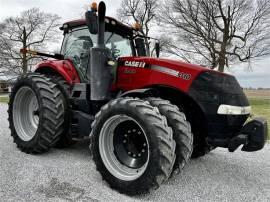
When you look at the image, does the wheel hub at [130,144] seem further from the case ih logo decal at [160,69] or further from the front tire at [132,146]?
the case ih logo decal at [160,69]

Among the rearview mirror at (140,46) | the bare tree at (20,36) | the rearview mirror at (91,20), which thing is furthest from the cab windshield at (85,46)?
the bare tree at (20,36)

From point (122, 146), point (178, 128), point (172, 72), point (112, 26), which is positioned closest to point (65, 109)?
point (122, 146)

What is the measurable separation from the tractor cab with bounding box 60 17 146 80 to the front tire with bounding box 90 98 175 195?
4.20 feet

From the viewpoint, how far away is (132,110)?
10.1 ft

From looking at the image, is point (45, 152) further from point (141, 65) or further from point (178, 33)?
point (178, 33)

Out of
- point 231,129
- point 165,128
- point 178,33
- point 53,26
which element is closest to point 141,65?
point 165,128

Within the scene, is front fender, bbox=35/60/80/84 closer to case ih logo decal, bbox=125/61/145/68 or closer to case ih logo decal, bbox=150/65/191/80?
case ih logo decal, bbox=125/61/145/68

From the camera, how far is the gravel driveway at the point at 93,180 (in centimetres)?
301

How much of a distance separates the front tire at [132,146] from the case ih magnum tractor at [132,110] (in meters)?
0.01

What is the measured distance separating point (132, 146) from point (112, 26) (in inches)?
82.0

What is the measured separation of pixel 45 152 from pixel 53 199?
1.75 m

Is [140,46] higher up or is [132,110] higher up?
[140,46]

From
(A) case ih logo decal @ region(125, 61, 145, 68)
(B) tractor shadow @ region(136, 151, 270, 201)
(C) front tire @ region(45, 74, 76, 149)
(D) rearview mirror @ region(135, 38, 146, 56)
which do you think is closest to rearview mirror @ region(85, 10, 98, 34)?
(A) case ih logo decal @ region(125, 61, 145, 68)

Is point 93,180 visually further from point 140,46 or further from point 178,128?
point 140,46
